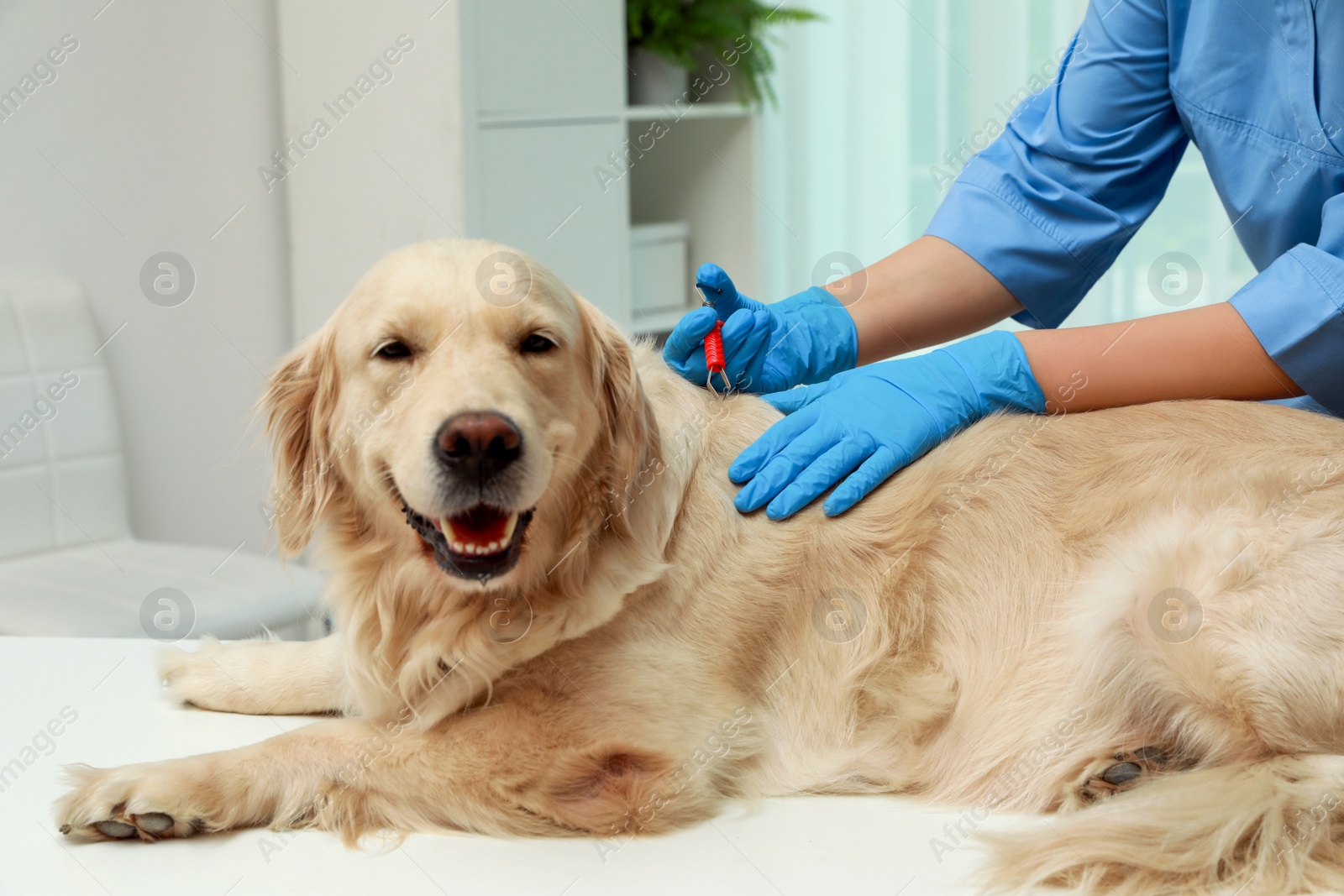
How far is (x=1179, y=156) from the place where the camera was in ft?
6.45

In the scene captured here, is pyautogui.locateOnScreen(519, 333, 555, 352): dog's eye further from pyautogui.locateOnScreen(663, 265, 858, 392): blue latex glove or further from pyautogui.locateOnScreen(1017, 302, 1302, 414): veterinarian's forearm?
pyautogui.locateOnScreen(1017, 302, 1302, 414): veterinarian's forearm

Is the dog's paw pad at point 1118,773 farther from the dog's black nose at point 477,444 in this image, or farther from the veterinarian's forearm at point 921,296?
the veterinarian's forearm at point 921,296

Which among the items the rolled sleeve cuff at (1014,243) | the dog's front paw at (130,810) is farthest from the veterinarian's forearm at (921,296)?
the dog's front paw at (130,810)

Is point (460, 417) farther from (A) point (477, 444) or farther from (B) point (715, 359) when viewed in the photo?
(B) point (715, 359)

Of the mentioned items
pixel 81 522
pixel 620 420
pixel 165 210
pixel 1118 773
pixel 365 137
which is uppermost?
pixel 365 137

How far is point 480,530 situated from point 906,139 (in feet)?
12.0

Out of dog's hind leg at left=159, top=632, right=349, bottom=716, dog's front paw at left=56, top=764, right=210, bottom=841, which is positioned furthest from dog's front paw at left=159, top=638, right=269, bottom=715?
dog's front paw at left=56, top=764, right=210, bottom=841

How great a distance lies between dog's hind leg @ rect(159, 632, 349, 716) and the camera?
1.47 metres

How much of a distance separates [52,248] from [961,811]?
301 cm

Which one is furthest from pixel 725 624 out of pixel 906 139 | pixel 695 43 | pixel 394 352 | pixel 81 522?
pixel 906 139

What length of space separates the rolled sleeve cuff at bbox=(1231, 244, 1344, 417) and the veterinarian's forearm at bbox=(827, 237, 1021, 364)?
18.0 inches

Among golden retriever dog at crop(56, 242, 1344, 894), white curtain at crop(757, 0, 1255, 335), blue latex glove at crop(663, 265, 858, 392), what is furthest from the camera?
white curtain at crop(757, 0, 1255, 335)

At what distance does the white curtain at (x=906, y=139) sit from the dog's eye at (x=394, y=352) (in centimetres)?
276

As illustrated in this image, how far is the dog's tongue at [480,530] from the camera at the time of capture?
122 cm
